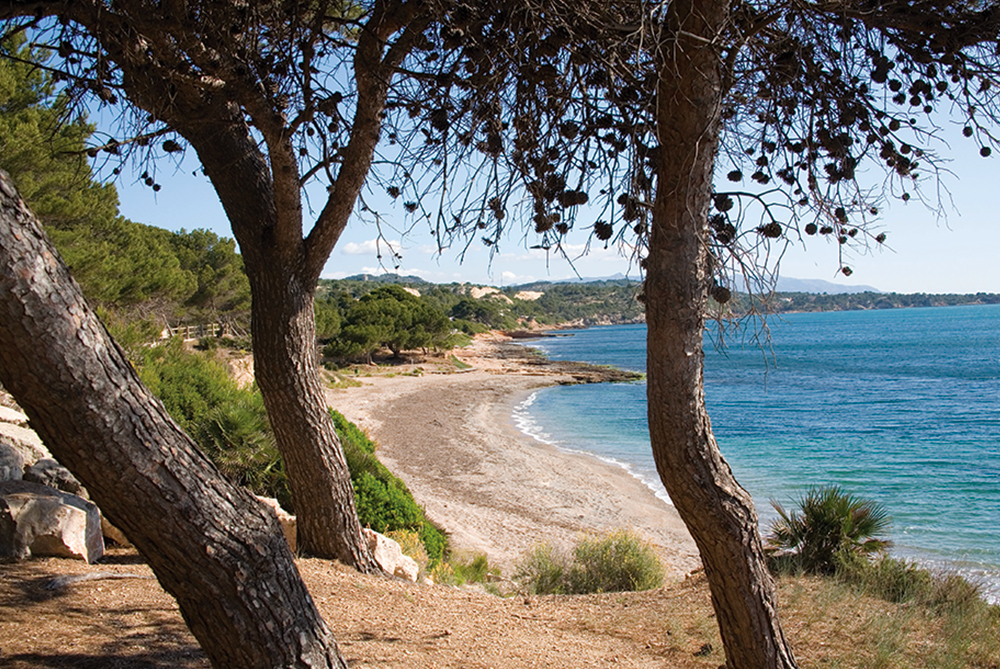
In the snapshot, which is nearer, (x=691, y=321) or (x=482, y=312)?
(x=691, y=321)

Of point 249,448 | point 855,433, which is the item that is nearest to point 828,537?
point 249,448

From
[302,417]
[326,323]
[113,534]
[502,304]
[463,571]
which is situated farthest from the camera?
[502,304]

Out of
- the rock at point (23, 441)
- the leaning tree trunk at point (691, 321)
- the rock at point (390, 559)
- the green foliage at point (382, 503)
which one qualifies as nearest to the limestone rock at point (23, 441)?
the rock at point (23, 441)

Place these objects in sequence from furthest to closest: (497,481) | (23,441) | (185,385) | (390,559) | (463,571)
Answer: (497,481), (185,385), (463,571), (23,441), (390,559)

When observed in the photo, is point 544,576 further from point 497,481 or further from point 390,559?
point 497,481

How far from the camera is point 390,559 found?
19.5 feet

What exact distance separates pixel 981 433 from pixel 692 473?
91.3 feet

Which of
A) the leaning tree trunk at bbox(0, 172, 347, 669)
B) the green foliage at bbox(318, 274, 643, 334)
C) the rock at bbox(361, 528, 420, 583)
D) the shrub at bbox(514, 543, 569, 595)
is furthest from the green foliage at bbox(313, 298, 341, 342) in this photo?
the leaning tree trunk at bbox(0, 172, 347, 669)

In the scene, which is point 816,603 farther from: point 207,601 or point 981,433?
point 981,433

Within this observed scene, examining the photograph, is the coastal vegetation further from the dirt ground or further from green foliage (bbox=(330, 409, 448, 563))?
green foliage (bbox=(330, 409, 448, 563))

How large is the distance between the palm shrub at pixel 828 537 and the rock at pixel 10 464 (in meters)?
6.55

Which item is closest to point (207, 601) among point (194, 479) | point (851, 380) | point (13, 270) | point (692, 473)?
point (194, 479)

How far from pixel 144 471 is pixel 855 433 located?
28.6m

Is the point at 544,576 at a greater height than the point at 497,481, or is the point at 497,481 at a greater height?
the point at 544,576
